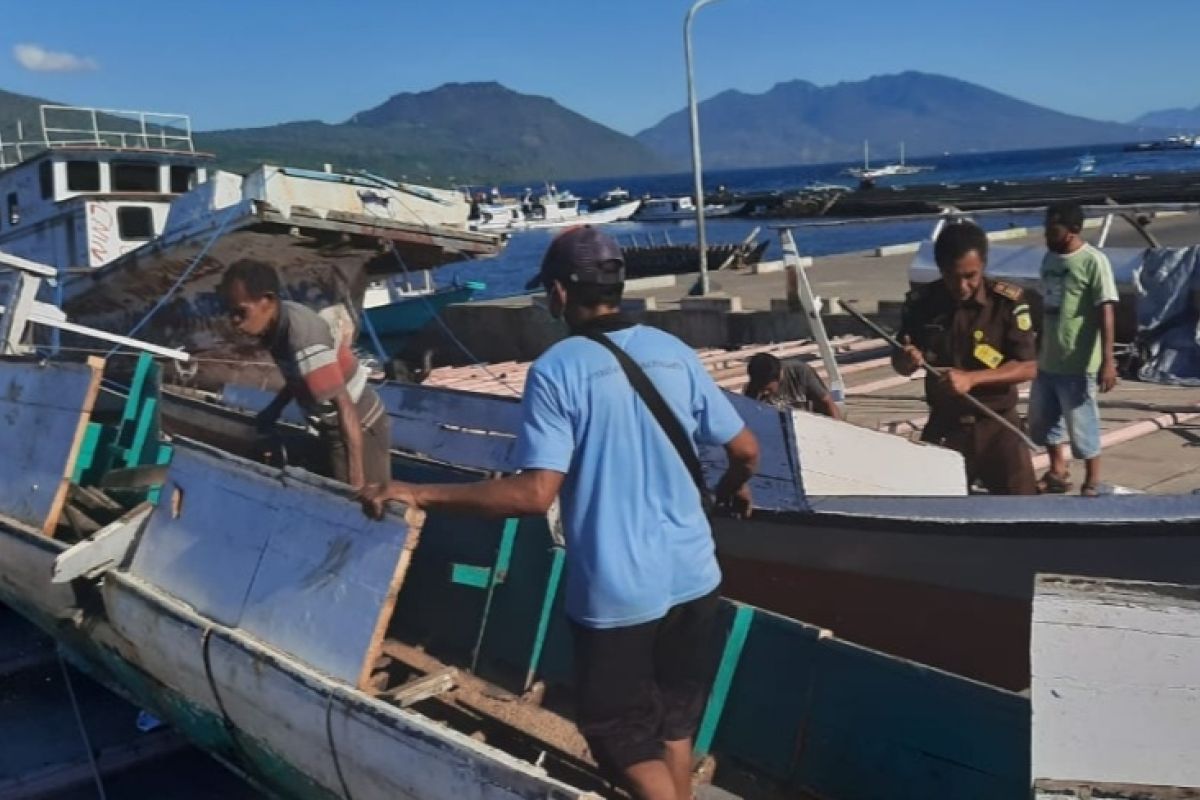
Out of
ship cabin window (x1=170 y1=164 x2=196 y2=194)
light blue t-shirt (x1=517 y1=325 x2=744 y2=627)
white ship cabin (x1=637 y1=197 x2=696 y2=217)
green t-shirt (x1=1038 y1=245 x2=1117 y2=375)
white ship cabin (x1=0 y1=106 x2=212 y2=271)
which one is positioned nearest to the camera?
light blue t-shirt (x1=517 y1=325 x2=744 y2=627)

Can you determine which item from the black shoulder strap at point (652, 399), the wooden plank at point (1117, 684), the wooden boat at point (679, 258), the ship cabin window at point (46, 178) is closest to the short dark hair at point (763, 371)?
the black shoulder strap at point (652, 399)

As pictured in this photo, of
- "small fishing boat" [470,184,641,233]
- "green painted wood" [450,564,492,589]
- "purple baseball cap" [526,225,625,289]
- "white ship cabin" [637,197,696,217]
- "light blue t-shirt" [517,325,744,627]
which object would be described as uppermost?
"purple baseball cap" [526,225,625,289]

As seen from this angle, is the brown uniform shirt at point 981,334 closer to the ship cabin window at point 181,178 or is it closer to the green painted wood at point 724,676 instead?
the green painted wood at point 724,676

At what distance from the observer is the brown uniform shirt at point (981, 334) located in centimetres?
562

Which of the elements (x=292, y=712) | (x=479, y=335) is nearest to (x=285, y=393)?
(x=292, y=712)

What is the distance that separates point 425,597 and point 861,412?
4.67m

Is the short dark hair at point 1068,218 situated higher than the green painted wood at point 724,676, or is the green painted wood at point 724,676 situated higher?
the short dark hair at point 1068,218

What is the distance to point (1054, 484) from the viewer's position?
663 centimetres

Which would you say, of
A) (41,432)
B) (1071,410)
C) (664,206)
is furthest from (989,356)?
(664,206)

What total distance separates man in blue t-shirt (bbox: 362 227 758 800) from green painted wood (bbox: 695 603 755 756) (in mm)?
1063

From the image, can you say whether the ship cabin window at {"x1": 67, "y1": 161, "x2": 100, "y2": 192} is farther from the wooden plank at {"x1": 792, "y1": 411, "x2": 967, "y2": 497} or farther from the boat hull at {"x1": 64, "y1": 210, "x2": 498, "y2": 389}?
the wooden plank at {"x1": 792, "y1": 411, "x2": 967, "y2": 497}

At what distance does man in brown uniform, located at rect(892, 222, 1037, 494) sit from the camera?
18.1ft

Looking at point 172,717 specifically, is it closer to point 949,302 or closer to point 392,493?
point 392,493

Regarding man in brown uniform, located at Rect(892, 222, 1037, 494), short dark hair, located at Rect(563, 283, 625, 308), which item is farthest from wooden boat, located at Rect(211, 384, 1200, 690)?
short dark hair, located at Rect(563, 283, 625, 308)
